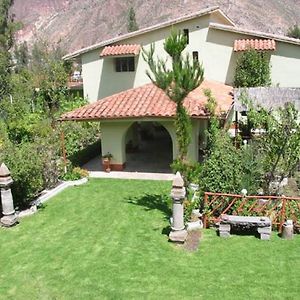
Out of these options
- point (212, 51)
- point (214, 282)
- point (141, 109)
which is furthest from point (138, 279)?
point (212, 51)

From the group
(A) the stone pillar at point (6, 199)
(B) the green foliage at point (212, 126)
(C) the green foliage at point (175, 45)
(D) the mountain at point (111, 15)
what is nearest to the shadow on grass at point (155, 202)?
(B) the green foliage at point (212, 126)

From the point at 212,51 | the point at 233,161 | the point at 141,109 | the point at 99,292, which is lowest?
the point at 99,292

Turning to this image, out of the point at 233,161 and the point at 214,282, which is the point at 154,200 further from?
the point at 214,282

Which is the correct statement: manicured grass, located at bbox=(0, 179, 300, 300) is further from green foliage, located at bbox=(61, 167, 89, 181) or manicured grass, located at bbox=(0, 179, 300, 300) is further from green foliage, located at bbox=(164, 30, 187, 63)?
green foliage, located at bbox=(164, 30, 187, 63)

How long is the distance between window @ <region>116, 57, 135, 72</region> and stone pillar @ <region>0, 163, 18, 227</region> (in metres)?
17.3

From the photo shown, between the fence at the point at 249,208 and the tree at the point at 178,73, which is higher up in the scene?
the tree at the point at 178,73

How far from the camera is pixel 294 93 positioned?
21875mm

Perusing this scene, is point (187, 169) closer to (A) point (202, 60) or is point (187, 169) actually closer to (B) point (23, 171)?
(B) point (23, 171)

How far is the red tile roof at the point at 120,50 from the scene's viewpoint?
28.0m

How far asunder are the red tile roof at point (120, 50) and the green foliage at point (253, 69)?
6.74 m

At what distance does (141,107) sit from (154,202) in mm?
5119

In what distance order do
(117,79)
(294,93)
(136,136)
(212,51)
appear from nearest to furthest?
(294,93)
(136,136)
(212,51)
(117,79)

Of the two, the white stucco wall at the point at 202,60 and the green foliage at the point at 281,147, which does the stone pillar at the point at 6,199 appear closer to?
the green foliage at the point at 281,147

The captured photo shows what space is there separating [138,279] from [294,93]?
1519cm
